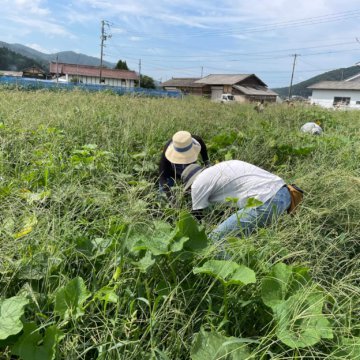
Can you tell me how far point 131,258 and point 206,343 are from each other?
1.77 ft

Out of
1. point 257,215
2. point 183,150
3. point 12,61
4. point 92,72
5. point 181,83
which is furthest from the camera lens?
point 12,61

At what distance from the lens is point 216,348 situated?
1.24 meters

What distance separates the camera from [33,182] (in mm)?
2525

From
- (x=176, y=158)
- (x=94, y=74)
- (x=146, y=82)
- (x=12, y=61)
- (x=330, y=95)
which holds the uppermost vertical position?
(x=12, y=61)

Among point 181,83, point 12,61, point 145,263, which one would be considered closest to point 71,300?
point 145,263

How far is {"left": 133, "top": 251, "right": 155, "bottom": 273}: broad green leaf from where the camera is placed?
149 centimetres

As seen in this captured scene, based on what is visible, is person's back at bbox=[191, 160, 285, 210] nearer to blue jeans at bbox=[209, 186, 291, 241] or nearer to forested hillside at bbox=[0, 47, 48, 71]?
blue jeans at bbox=[209, 186, 291, 241]

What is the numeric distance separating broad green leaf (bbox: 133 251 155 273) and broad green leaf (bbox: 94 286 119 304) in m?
0.15

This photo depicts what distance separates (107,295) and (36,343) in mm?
291

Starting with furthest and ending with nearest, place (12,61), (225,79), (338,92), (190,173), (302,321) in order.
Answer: (12,61)
(225,79)
(338,92)
(190,173)
(302,321)

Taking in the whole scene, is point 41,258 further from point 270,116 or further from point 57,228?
point 270,116

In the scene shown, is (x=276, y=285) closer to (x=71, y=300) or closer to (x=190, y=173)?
(x=71, y=300)

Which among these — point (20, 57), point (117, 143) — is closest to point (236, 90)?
point (117, 143)

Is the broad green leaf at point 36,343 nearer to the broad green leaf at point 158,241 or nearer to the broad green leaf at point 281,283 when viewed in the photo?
the broad green leaf at point 158,241
